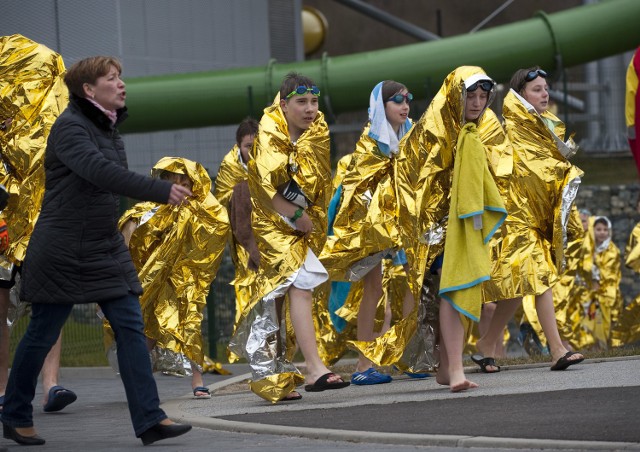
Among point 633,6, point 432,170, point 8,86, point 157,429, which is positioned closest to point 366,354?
point 432,170

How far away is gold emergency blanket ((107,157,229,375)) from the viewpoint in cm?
940

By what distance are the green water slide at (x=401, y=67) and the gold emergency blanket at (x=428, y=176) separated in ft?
33.7

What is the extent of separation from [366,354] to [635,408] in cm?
230

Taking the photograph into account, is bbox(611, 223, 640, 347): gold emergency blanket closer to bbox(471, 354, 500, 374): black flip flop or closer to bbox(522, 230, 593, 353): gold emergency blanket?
bbox(522, 230, 593, 353): gold emergency blanket

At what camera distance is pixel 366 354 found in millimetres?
8523

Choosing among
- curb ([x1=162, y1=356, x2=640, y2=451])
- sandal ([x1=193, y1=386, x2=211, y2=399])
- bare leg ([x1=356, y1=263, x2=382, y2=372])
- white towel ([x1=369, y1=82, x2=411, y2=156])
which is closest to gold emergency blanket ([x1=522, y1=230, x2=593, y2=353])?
bare leg ([x1=356, y1=263, x2=382, y2=372])

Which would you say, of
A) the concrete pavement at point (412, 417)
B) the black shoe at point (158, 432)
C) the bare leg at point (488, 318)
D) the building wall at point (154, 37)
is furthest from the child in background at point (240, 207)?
the building wall at point (154, 37)

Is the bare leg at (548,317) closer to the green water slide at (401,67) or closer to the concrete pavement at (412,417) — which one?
the concrete pavement at (412,417)

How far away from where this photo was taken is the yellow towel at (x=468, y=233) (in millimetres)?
7902

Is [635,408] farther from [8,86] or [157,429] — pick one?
[8,86]

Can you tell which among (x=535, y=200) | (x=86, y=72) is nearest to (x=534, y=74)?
(x=535, y=200)

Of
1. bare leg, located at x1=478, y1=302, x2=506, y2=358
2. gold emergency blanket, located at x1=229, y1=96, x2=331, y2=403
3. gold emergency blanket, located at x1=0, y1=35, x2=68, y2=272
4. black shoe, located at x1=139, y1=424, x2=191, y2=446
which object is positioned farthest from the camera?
bare leg, located at x1=478, y1=302, x2=506, y2=358

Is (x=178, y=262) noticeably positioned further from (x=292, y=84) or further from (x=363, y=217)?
(x=292, y=84)

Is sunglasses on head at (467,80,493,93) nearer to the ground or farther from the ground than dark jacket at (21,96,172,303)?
farther from the ground
